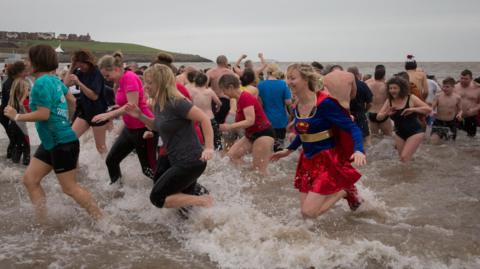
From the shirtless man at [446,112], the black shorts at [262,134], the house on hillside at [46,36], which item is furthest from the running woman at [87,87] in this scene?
the house on hillside at [46,36]

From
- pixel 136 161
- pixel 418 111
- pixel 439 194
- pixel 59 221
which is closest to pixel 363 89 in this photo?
pixel 418 111

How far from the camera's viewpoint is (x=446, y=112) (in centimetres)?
1068

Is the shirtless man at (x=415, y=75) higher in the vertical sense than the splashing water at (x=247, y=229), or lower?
higher

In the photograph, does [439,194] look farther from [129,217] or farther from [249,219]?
[129,217]

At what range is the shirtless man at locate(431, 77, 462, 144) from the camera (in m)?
10.6

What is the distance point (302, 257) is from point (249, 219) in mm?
983

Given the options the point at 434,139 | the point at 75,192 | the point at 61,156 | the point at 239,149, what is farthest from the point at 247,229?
the point at 434,139

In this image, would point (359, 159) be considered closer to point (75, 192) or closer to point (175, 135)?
point (175, 135)

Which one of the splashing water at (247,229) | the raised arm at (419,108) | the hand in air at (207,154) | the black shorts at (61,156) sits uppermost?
the raised arm at (419,108)

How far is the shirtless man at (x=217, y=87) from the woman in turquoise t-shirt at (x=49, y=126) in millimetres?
5142

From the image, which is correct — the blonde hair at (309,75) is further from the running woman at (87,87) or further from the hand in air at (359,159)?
the running woman at (87,87)

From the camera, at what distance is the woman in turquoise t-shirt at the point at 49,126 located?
4398mm

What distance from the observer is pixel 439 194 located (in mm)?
6492

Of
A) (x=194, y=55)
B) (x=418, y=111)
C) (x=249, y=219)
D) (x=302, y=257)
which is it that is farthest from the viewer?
(x=194, y=55)
